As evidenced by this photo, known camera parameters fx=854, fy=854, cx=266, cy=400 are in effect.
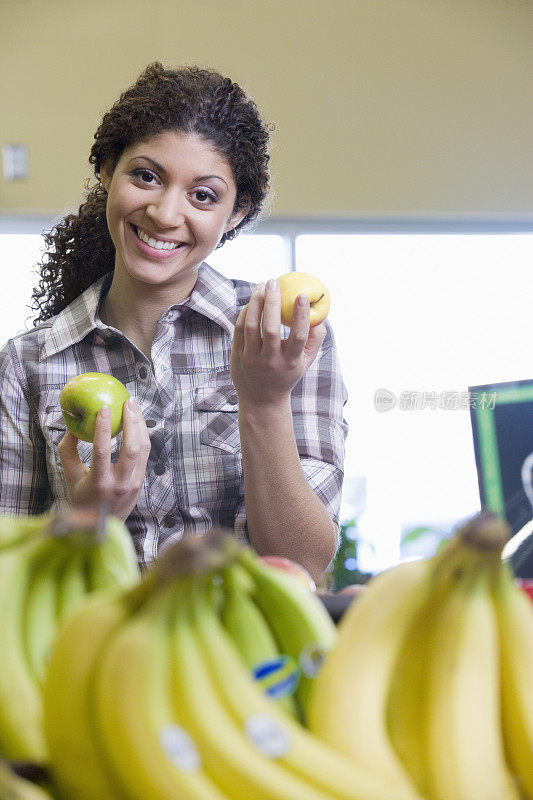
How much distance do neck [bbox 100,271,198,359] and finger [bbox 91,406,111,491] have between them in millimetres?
280

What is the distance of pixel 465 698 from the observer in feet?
1.39

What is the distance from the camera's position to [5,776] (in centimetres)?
36

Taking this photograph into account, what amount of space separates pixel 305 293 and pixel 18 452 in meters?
0.63

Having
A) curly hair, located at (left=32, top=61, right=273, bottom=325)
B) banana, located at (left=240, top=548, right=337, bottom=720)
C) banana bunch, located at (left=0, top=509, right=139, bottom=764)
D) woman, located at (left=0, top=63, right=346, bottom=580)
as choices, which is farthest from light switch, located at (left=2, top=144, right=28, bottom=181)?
banana, located at (left=240, top=548, right=337, bottom=720)

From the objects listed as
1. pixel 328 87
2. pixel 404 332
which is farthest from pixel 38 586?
pixel 328 87

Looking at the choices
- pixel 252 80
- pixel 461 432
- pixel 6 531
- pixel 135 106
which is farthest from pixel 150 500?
pixel 252 80

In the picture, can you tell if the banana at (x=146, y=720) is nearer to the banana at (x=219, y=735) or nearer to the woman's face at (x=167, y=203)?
the banana at (x=219, y=735)

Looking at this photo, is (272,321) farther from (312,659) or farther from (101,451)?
(312,659)

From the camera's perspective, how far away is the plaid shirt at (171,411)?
1.56m

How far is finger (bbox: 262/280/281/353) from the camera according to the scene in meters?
1.44

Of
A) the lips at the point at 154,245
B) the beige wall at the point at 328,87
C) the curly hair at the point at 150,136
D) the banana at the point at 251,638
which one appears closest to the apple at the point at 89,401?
the lips at the point at 154,245

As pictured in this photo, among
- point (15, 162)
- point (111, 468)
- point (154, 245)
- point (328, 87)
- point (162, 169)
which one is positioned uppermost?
point (328, 87)

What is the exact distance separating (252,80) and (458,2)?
1153 millimetres

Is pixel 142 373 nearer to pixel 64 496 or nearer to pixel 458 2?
pixel 64 496
